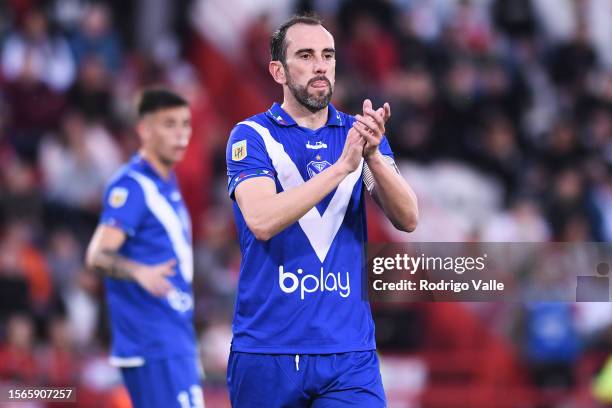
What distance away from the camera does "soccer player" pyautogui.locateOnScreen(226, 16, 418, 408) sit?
17.6ft

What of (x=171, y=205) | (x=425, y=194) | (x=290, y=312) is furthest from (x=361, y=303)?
(x=425, y=194)

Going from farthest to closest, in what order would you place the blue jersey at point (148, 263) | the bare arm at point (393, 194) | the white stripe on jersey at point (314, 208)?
1. the blue jersey at point (148, 263)
2. the white stripe on jersey at point (314, 208)
3. the bare arm at point (393, 194)

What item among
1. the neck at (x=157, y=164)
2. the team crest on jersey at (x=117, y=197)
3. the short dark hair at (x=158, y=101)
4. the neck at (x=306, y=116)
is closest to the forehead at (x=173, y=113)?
the short dark hair at (x=158, y=101)

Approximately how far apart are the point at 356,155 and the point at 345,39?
34.0 feet

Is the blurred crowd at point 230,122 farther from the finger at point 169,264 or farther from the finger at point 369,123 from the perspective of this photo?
the finger at point 369,123

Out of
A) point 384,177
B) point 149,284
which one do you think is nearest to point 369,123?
point 384,177

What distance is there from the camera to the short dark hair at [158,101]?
812cm

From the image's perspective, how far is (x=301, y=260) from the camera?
551 centimetres

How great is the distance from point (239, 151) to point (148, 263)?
2.14 meters

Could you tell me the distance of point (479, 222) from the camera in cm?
1341

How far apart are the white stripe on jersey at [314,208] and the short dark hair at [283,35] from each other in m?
0.39

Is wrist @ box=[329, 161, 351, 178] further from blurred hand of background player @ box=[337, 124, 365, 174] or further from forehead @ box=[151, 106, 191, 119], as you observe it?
forehead @ box=[151, 106, 191, 119]

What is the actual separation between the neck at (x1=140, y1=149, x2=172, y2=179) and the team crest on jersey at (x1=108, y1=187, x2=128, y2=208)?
34cm

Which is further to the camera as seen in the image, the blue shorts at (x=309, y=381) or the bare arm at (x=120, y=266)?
A: the bare arm at (x=120, y=266)
